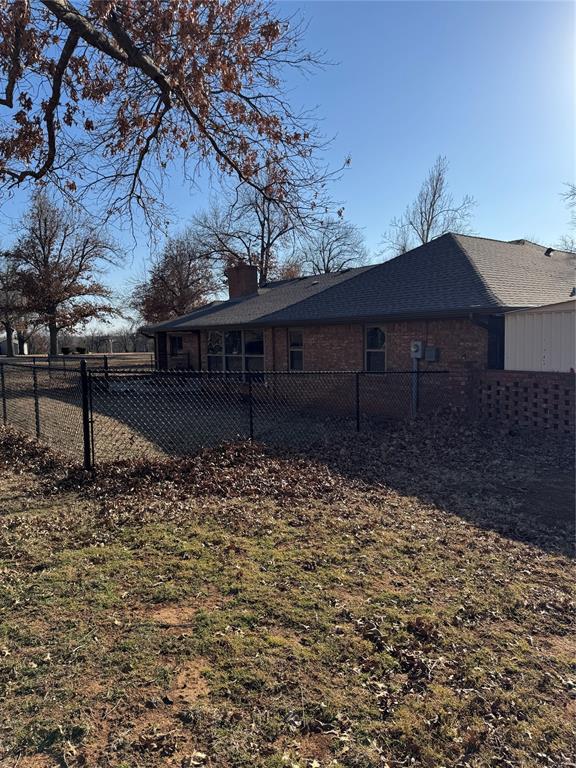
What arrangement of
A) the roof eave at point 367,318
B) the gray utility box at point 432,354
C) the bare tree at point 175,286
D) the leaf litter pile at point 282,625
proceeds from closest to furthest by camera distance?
1. the leaf litter pile at point 282,625
2. the roof eave at point 367,318
3. the gray utility box at point 432,354
4. the bare tree at point 175,286

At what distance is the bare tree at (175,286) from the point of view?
117 feet

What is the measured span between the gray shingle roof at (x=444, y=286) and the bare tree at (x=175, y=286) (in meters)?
20.4

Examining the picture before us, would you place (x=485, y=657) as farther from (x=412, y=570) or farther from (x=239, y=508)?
(x=239, y=508)

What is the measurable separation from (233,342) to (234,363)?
712mm

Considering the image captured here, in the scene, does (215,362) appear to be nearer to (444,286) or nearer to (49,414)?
(49,414)

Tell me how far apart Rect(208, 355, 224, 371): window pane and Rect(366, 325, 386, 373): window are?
256 inches

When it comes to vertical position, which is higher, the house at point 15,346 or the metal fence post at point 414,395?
the house at point 15,346

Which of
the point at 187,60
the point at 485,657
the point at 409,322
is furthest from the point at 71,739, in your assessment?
the point at 409,322

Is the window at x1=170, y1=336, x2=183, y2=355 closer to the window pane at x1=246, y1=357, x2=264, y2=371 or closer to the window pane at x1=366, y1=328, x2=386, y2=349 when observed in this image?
Answer: the window pane at x1=246, y1=357, x2=264, y2=371

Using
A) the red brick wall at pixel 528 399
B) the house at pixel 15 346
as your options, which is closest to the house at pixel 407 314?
the red brick wall at pixel 528 399

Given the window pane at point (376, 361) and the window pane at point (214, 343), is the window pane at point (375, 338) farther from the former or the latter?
the window pane at point (214, 343)

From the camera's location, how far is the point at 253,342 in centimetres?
1589

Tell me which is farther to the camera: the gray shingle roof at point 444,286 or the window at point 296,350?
the window at point 296,350

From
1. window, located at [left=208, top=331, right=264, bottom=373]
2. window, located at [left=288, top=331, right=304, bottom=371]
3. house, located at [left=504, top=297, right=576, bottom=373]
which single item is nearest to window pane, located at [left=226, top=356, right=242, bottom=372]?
window, located at [left=208, top=331, right=264, bottom=373]
